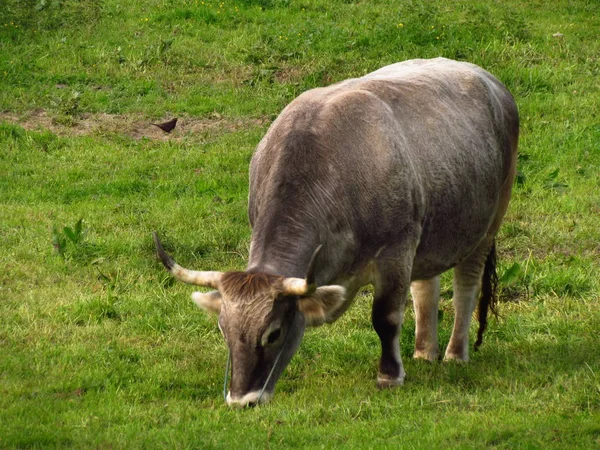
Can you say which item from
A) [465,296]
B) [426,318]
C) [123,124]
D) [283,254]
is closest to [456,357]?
[426,318]

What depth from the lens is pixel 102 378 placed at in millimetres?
7352

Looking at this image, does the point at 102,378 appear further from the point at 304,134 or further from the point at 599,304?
the point at 599,304

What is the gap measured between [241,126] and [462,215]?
632 centimetres

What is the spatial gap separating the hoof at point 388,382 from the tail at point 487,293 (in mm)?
1305

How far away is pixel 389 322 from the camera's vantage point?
7211 mm

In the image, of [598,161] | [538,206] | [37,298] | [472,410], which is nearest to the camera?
[472,410]

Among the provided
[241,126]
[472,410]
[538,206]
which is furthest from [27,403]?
[241,126]

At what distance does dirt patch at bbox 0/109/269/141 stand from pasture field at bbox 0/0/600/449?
0.04 m

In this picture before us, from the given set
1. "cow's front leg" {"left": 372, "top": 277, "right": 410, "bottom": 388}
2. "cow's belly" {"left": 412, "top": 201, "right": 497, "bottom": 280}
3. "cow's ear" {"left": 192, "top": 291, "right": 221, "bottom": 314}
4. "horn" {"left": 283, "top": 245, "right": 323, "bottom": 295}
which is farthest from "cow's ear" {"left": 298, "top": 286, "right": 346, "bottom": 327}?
"cow's belly" {"left": 412, "top": 201, "right": 497, "bottom": 280}

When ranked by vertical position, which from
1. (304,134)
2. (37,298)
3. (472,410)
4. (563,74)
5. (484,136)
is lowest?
(563,74)

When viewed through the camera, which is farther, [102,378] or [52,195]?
[52,195]

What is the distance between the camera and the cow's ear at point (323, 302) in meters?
6.46

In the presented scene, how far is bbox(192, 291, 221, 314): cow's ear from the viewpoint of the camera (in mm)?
6551

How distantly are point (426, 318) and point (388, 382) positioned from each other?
4.05ft
